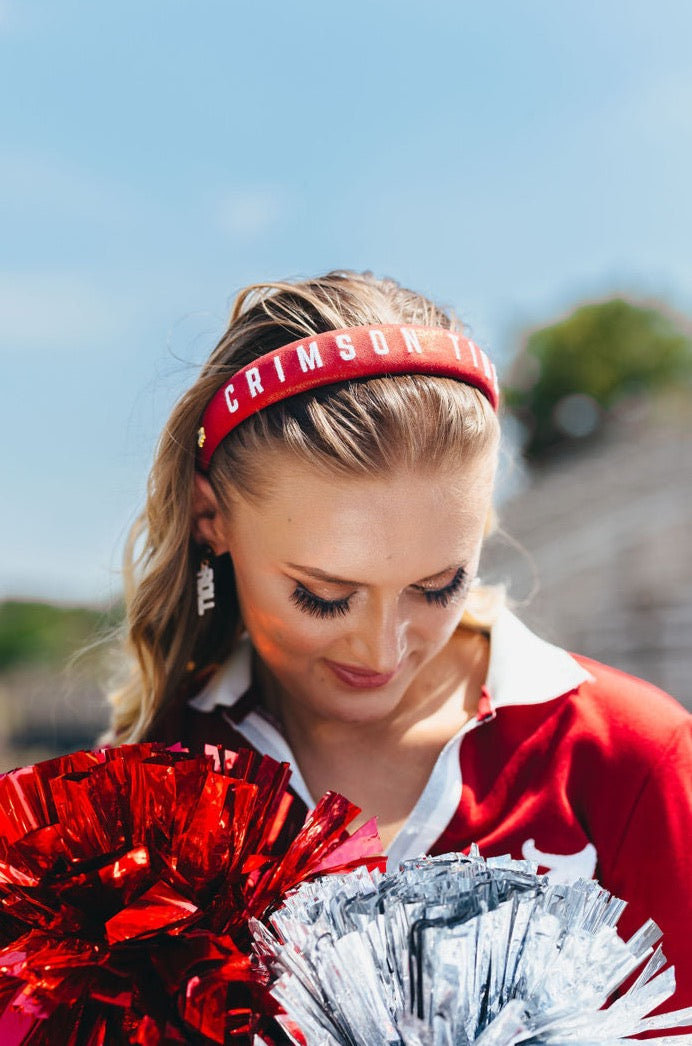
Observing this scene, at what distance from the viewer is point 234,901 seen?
0.87 metres

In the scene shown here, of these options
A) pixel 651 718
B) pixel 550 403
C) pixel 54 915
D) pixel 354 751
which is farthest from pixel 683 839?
pixel 550 403

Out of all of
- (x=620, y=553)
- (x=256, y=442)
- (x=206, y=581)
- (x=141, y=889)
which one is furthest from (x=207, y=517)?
(x=620, y=553)

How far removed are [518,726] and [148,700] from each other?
59cm

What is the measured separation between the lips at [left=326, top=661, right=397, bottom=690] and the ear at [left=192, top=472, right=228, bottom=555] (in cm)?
28

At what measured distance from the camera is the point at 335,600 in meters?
1.35

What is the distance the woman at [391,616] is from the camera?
1.33 meters

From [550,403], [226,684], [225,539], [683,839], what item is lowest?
[683,839]

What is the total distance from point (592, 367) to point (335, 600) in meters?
32.1

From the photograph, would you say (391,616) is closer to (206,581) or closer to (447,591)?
(447,591)

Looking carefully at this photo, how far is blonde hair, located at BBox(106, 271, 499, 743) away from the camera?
1.37 m

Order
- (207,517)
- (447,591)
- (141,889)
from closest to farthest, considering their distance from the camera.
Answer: (141,889) < (447,591) < (207,517)

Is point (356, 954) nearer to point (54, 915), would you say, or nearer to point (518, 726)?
point (54, 915)

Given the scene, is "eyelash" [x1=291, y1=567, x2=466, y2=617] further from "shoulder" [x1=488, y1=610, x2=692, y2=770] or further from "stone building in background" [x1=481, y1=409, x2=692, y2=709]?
"stone building in background" [x1=481, y1=409, x2=692, y2=709]

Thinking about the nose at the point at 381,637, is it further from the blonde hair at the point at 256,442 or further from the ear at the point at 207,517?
the ear at the point at 207,517
